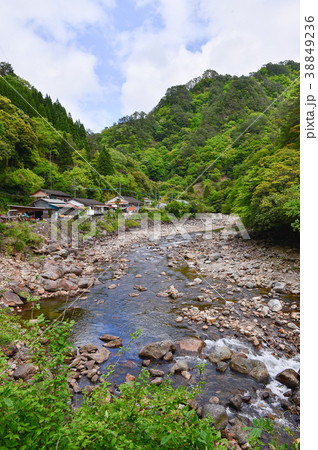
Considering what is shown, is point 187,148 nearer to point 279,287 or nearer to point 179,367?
point 279,287

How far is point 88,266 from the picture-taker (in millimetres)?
12047

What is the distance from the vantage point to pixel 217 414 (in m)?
3.58

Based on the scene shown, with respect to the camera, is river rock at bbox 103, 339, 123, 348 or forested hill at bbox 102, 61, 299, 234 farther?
forested hill at bbox 102, 61, 299, 234

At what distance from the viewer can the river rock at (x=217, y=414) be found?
11.3 feet

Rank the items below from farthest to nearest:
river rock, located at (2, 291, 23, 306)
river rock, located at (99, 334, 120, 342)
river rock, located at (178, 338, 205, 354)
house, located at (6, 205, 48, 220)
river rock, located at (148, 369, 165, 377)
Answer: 1. house, located at (6, 205, 48, 220)
2. river rock, located at (2, 291, 23, 306)
3. river rock, located at (99, 334, 120, 342)
4. river rock, located at (178, 338, 205, 354)
5. river rock, located at (148, 369, 165, 377)

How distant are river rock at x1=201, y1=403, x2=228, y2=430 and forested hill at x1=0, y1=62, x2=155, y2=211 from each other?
42.4ft

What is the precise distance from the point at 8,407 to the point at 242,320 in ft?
20.4

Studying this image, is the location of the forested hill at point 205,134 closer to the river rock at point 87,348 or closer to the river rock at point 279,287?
the river rock at point 279,287

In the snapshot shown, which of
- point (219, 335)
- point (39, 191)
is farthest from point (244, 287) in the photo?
point (39, 191)

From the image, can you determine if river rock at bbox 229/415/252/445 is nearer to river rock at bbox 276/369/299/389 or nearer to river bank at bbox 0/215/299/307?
river rock at bbox 276/369/299/389

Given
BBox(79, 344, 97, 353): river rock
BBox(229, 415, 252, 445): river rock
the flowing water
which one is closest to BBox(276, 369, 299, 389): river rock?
the flowing water

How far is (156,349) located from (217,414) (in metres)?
1.91

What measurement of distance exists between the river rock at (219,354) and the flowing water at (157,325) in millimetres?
146

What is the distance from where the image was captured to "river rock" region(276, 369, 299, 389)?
429cm
